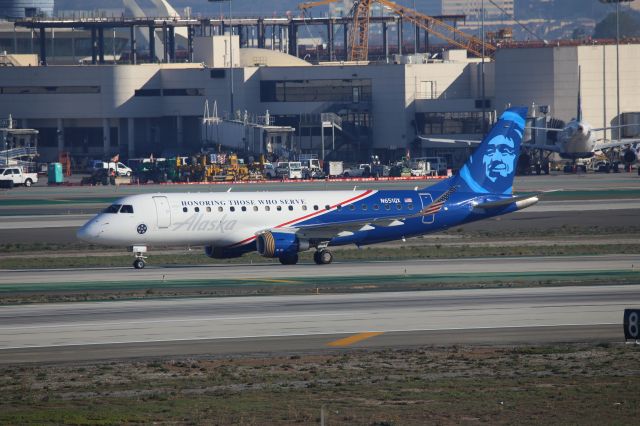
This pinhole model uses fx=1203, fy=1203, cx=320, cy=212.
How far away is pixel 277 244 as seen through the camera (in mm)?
60500

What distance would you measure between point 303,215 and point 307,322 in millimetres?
19874

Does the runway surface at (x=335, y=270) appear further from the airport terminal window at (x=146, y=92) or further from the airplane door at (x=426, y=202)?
the airport terminal window at (x=146, y=92)

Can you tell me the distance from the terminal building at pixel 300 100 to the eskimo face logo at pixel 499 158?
92.6m

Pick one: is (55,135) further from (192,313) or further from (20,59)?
(192,313)

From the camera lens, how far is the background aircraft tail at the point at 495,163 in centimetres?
6619

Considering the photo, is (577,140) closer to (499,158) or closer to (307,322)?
(499,158)

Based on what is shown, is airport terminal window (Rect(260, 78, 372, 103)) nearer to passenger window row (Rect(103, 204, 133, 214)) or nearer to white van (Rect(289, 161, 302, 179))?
white van (Rect(289, 161, 302, 179))

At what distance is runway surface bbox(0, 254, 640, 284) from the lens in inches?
2248

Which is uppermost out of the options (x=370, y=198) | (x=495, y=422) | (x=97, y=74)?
(x=97, y=74)

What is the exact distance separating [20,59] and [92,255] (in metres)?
131

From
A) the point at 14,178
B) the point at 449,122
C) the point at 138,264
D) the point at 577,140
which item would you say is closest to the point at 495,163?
the point at 138,264

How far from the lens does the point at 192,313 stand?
45812mm

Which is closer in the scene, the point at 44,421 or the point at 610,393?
the point at 44,421

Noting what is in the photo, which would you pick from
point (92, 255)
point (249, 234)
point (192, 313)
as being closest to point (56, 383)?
point (192, 313)
